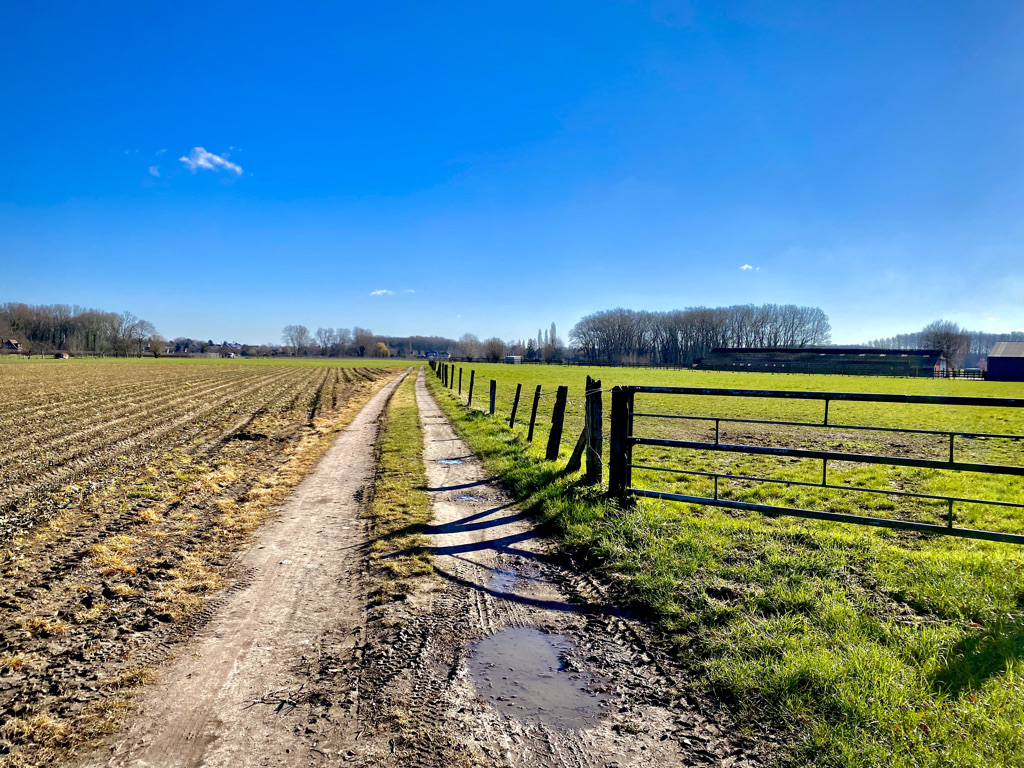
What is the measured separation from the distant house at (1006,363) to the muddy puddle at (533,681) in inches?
3847

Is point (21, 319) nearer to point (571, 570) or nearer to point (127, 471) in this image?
point (127, 471)

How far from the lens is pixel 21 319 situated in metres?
134

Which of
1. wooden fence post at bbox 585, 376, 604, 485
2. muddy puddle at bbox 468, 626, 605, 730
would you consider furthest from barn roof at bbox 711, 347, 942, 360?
muddy puddle at bbox 468, 626, 605, 730

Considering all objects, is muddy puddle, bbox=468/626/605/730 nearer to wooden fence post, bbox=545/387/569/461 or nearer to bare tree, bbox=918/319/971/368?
wooden fence post, bbox=545/387/569/461

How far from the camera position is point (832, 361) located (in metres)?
103

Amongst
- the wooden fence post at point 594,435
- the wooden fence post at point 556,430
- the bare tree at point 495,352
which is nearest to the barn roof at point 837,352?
the bare tree at point 495,352

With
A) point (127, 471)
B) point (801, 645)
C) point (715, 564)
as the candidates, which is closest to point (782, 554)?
point (715, 564)

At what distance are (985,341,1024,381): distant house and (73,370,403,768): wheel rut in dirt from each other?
98.1 metres

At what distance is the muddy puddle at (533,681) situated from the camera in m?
3.20

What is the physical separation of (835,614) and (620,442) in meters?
3.44

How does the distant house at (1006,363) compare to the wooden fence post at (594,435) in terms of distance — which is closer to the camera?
the wooden fence post at (594,435)

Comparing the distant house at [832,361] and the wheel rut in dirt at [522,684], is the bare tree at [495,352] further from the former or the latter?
the wheel rut in dirt at [522,684]

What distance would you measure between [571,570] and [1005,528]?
618 centimetres

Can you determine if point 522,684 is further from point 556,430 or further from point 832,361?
point 832,361
